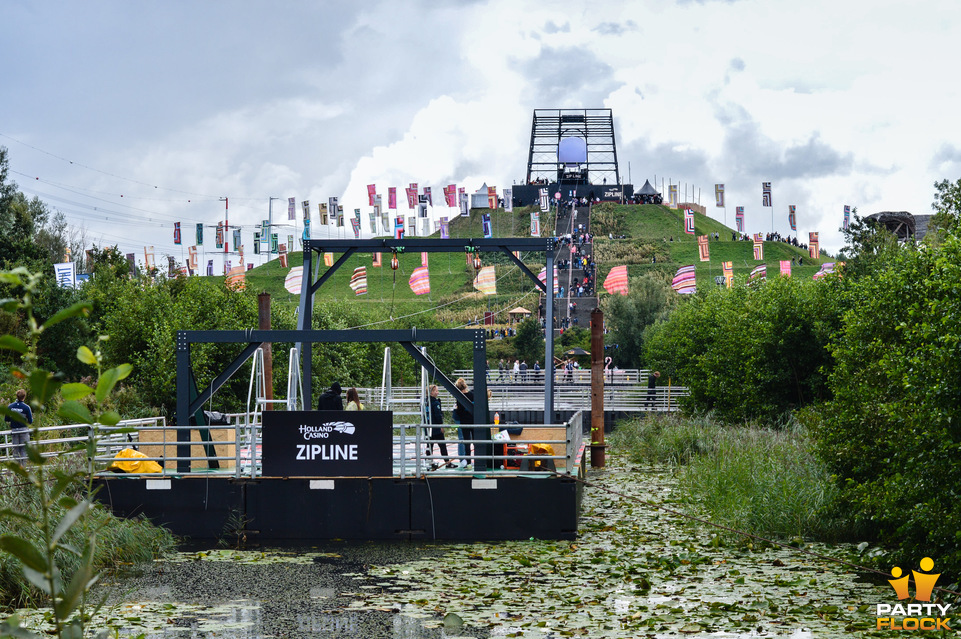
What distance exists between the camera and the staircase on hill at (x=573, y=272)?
7994 cm

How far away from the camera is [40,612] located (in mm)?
10219

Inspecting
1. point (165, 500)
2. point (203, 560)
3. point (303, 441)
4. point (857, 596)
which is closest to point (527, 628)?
point (857, 596)

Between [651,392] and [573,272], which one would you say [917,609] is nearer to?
[651,392]

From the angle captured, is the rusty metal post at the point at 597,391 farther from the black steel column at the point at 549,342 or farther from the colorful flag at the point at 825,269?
the colorful flag at the point at 825,269

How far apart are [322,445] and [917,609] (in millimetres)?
9614

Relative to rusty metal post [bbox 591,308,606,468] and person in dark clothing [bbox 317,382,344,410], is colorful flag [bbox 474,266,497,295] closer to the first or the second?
rusty metal post [bbox 591,308,606,468]

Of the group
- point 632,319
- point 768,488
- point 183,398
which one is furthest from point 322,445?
point 632,319

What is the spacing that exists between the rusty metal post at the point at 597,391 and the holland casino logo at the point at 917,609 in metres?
12.8

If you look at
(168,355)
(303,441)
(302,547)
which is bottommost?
(302,547)

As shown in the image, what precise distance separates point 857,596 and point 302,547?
815cm

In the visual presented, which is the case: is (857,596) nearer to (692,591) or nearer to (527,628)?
(692,591)

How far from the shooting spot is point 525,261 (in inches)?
4168

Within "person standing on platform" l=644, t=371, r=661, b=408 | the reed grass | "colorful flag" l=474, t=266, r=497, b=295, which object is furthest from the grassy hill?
the reed grass

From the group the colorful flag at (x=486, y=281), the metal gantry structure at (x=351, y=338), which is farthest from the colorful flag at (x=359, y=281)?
the metal gantry structure at (x=351, y=338)
